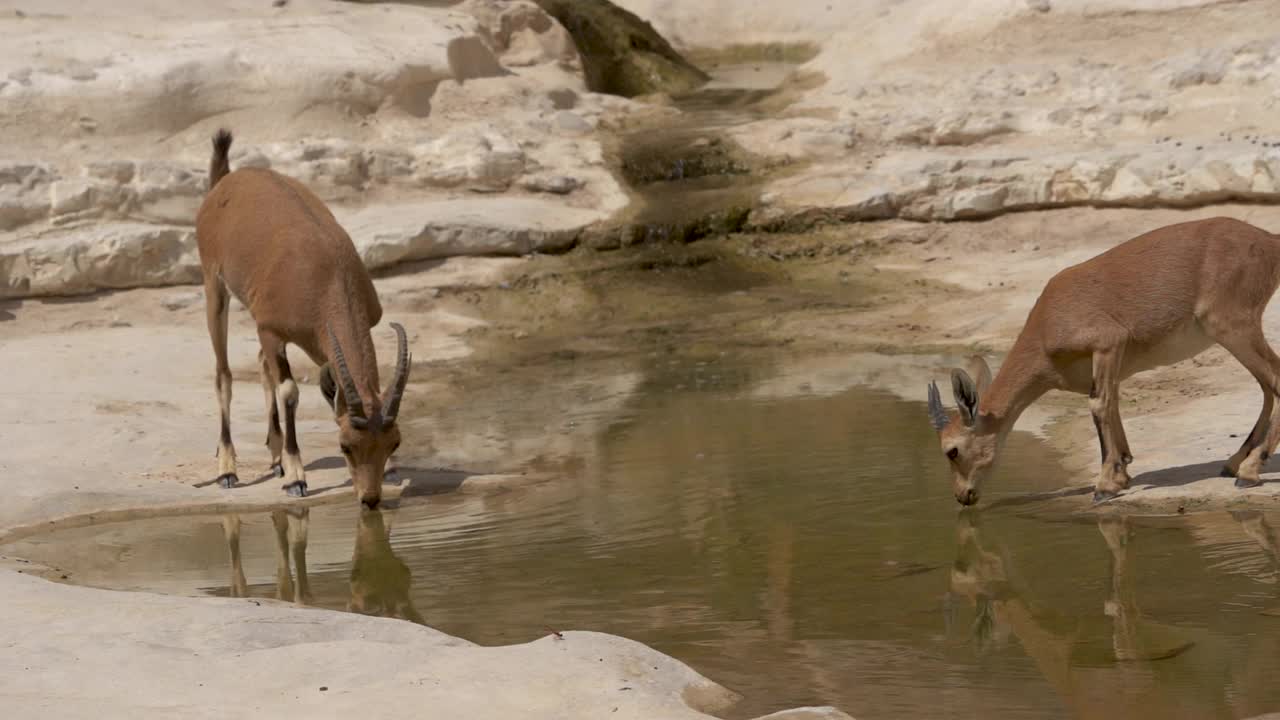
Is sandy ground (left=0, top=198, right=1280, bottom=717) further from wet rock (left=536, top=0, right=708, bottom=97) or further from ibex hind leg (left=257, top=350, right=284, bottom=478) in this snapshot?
wet rock (left=536, top=0, right=708, bottom=97)

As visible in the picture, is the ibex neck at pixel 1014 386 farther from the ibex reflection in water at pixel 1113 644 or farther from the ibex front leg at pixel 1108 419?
the ibex reflection in water at pixel 1113 644

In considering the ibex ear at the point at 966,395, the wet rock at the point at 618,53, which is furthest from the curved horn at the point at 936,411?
the wet rock at the point at 618,53

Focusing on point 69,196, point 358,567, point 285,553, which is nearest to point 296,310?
point 285,553

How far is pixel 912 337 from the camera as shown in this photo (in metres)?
16.5

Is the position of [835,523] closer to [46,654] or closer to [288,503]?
[288,503]

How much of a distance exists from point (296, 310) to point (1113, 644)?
6.62 metres

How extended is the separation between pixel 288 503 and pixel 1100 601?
5.91m

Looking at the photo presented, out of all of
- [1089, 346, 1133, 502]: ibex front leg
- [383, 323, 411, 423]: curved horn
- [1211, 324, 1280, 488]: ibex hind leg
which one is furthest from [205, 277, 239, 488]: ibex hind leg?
[1211, 324, 1280, 488]: ibex hind leg

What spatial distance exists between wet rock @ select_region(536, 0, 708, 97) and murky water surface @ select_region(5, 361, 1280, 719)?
15.6 m

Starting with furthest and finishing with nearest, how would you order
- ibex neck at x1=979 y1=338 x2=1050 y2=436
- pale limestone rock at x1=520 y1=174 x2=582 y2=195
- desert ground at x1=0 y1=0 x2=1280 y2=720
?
1. pale limestone rock at x1=520 y1=174 x2=582 y2=195
2. desert ground at x1=0 y1=0 x2=1280 y2=720
3. ibex neck at x1=979 y1=338 x2=1050 y2=436

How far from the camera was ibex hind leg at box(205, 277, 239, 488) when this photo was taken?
12.6 meters

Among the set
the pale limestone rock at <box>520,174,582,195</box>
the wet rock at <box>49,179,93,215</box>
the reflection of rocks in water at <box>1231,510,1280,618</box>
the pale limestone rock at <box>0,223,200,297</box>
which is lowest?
the pale limestone rock at <box>0,223,200,297</box>

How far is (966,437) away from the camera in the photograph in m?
10.9

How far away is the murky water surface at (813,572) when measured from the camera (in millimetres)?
7551
